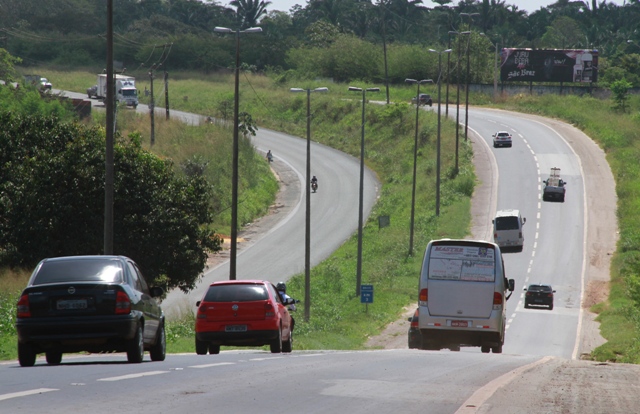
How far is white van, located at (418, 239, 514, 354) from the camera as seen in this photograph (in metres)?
25.9

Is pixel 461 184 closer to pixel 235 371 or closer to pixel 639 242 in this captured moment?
pixel 639 242

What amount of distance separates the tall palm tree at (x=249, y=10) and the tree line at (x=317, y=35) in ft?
0.60

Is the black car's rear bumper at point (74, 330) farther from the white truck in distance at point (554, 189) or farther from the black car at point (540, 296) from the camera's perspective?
the white truck in distance at point (554, 189)

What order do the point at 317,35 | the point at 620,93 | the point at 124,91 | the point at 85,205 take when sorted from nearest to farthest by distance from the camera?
the point at 85,205 → the point at 124,91 → the point at 620,93 → the point at 317,35

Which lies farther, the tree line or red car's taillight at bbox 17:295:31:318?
the tree line

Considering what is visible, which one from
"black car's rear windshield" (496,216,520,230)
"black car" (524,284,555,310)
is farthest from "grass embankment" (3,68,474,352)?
"black car" (524,284,555,310)

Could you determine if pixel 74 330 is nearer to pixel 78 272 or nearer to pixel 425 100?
pixel 78 272

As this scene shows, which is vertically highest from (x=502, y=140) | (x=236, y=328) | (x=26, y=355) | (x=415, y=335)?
(x=26, y=355)

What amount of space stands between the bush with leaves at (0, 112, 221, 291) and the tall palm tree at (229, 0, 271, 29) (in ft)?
464

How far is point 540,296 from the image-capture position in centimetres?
5594

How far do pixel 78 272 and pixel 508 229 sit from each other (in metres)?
57.1

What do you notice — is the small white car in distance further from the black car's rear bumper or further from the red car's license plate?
the black car's rear bumper

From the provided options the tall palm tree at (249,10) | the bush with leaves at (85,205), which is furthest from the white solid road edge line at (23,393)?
the tall palm tree at (249,10)

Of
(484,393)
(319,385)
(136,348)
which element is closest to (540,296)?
(136,348)
